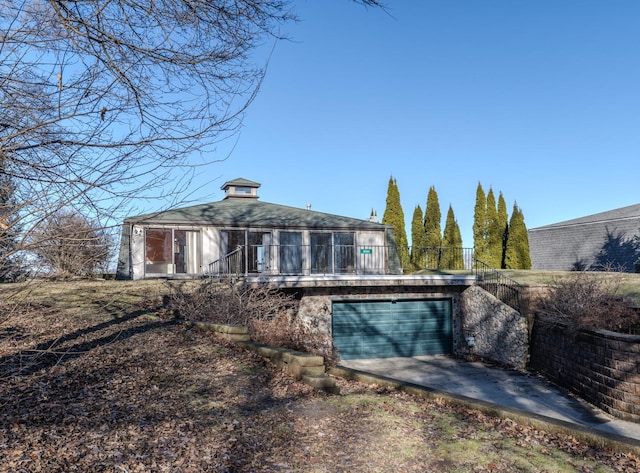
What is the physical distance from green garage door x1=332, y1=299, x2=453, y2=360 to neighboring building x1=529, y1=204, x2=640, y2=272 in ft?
30.0

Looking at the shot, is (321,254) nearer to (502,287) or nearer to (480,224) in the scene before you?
(502,287)

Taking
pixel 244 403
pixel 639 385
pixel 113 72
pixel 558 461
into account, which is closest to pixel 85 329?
pixel 244 403

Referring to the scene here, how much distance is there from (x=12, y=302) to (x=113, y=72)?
2.25m

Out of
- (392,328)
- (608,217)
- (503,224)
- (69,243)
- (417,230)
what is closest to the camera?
(69,243)

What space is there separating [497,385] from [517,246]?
15.8m

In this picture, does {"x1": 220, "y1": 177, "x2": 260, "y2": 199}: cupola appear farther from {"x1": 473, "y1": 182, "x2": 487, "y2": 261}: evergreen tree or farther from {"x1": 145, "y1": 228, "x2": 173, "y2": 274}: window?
{"x1": 473, "y1": 182, "x2": 487, "y2": 261}: evergreen tree

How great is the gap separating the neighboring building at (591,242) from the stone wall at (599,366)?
952 centimetres

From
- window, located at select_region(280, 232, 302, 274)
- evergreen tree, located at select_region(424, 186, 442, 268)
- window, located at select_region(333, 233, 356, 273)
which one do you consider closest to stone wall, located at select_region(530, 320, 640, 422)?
window, located at select_region(333, 233, 356, 273)

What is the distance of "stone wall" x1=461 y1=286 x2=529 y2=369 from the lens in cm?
1509

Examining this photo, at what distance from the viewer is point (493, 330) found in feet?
52.0

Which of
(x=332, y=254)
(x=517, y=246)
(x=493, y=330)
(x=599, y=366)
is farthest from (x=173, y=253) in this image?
(x=517, y=246)

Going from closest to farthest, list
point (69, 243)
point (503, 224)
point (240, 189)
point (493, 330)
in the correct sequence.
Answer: point (69, 243), point (493, 330), point (240, 189), point (503, 224)

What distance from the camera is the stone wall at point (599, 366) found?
387 inches

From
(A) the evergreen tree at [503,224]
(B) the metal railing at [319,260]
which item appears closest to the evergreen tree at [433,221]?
(A) the evergreen tree at [503,224]
